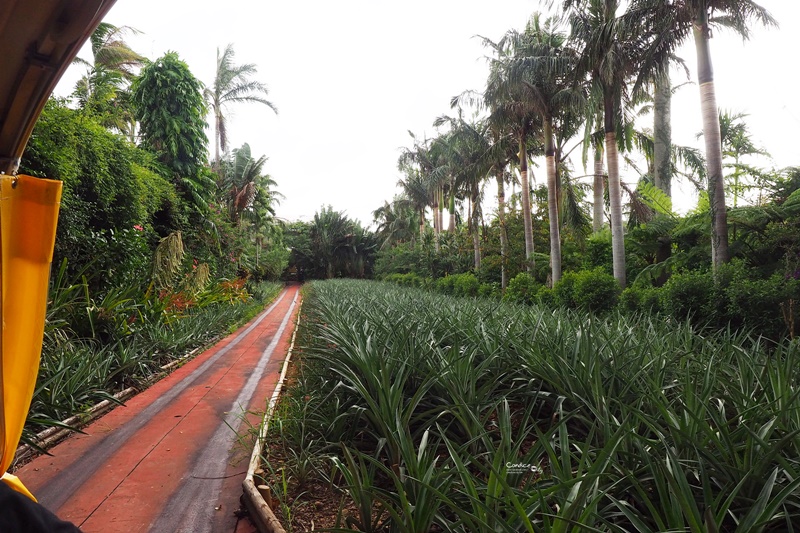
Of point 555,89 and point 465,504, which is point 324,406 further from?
point 555,89

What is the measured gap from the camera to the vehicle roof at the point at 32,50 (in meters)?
1.03

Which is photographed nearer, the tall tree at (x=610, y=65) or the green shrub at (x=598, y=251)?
the tall tree at (x=610, y=65)

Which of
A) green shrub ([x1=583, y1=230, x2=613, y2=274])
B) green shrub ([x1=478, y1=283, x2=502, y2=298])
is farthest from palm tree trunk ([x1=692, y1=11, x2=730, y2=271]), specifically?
green shrub ([x1=478, y1=283, x2=502, y2=298])

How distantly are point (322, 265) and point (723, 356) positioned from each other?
131 feet

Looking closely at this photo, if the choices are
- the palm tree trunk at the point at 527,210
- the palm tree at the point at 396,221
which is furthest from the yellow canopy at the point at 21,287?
the palm tree at the point at 396,221

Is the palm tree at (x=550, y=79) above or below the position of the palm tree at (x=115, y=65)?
below

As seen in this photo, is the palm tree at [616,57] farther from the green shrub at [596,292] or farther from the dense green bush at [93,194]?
the dense green bush at [93,194]

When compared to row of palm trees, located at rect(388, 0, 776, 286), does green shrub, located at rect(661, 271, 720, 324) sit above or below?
below

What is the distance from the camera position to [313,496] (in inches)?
97.9

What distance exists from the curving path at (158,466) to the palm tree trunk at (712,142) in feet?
22.2

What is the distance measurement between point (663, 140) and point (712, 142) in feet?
23.0

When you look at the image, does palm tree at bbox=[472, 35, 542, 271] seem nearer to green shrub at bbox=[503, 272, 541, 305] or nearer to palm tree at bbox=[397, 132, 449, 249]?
green shrub at bbox=[503, 272, 541, 305]

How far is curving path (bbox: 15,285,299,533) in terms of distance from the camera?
2.42 m

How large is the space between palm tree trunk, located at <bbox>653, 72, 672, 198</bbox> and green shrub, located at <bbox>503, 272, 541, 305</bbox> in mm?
5166
